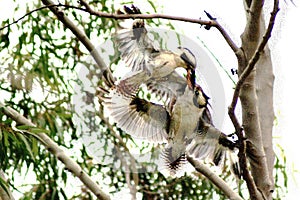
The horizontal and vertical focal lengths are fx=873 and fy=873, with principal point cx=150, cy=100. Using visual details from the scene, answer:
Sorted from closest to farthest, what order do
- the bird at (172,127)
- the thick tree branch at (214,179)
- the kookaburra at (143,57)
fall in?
the kookaburra at (143,57) < the bird at (172,127) < the thick tree branch at (214,179)

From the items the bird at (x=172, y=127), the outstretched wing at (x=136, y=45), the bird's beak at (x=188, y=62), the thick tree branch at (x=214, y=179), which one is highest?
the outstretched wing at (x=136, y=45)

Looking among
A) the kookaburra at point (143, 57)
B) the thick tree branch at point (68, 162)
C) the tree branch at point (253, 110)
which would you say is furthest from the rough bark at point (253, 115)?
the thick tree branch at point (68, 162)

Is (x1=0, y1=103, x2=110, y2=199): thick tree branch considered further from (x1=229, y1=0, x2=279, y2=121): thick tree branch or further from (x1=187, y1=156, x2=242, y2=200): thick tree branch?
(x1=229, y1=0, x2=279, y2=121): thick tree branch

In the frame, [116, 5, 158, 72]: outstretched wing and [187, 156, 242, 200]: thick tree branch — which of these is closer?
[116, 5, 158, 72]: outstretched wing

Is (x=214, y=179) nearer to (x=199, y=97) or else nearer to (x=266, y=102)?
(x=266, y=102)

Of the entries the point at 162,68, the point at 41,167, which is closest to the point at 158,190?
the point at 41,167

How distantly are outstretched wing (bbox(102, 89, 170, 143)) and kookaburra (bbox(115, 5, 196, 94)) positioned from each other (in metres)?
0.08

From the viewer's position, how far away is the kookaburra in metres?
1.44

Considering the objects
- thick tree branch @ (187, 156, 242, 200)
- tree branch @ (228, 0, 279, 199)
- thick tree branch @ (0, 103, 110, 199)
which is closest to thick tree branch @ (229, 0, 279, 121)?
tree branch @ (228, 0, 279, 199)

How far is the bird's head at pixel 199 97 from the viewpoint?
1497mm

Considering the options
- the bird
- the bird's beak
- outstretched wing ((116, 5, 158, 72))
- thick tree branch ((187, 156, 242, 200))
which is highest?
outstretched wing ((116, 5, 158, 72))

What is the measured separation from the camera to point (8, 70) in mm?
2412

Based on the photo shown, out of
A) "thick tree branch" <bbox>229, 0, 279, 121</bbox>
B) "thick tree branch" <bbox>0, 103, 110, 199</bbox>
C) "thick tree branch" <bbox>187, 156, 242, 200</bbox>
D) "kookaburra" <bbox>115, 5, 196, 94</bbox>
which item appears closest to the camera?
"thick tree branch" <bbox>229, 0, 279, 121</bbox>

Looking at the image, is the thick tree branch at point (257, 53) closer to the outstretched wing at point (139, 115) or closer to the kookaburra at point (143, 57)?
the kookaburra at point (143, 57)
